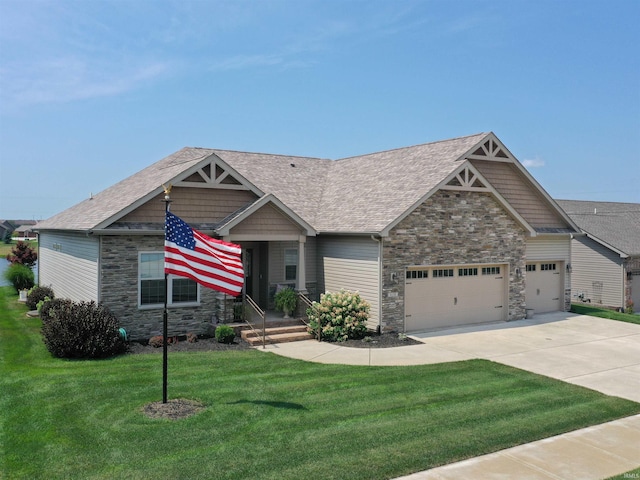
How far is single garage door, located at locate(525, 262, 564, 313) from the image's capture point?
2300cm

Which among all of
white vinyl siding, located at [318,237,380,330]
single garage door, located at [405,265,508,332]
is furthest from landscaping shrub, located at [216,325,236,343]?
single garage door, located at [405,265,508,332]

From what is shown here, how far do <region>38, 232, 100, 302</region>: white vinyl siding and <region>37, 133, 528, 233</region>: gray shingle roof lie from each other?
64cm

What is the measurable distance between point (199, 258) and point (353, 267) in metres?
8.90

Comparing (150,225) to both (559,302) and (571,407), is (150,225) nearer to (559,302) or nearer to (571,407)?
(571,407)

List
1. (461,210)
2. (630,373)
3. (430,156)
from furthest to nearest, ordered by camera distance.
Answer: (430,156) → (461,210) → (630,373)

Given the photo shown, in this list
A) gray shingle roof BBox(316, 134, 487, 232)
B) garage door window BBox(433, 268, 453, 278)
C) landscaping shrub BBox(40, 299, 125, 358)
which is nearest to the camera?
landscaping shrub BBox(40, 299, 125, 358)

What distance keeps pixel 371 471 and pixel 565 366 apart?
28.0 feet

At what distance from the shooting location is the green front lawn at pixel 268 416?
26.0 feet

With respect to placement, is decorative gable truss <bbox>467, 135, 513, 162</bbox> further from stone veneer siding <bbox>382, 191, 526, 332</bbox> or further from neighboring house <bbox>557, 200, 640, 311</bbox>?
neighboring house <bbox>557, 200, 640, 311</bbox>

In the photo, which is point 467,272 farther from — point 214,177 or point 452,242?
point 214,177

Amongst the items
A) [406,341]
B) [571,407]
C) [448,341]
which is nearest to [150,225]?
[406,341]

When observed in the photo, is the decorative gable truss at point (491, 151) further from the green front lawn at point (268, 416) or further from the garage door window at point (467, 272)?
the green front lawn at point (268, 416)

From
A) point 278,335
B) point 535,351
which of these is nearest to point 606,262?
point 535,351

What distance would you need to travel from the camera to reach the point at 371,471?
7770mm
